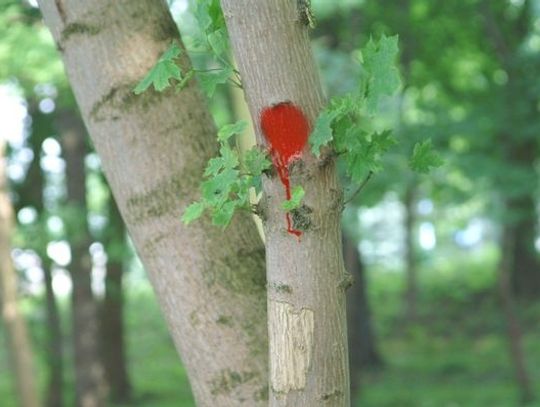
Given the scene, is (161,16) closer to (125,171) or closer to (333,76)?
(125,171)

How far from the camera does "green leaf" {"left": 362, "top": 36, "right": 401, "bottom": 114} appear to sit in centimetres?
200

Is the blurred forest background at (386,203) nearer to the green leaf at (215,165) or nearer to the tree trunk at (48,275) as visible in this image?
the tree trunk at (48,275)

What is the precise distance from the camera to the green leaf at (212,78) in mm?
2177

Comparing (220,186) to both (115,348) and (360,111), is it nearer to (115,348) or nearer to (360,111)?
(360,111)

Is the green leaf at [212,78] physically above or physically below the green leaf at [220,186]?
above

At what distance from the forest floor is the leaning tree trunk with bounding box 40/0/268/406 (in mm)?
10887

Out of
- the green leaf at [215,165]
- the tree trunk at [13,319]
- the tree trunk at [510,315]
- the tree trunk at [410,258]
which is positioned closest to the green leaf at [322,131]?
the green leaf at [215,165]

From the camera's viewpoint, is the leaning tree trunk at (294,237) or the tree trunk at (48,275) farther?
the tree trunk at (48,275)

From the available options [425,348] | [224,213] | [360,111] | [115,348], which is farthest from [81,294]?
[360,111]

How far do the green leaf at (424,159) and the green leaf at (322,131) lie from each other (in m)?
0.35

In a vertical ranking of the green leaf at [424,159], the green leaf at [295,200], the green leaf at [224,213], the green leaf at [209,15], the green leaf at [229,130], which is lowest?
the green leaf at [295,200]

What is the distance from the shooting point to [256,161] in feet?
6.44

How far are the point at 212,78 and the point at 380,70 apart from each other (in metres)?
0.41

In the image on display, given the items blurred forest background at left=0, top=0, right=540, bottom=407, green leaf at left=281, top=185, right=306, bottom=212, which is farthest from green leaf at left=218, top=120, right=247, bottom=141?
blurred forest background at left=0, top=0, right=540, bottom=407
